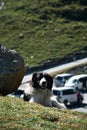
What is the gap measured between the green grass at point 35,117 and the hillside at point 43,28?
6295 centimetres

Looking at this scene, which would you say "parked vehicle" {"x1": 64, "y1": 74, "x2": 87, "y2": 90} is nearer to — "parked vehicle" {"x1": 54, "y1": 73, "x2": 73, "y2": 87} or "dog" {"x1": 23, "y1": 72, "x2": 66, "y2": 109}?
"parked vehicle" {"x1": 54, "y1": 73, "x2": 73, "y2": 87}

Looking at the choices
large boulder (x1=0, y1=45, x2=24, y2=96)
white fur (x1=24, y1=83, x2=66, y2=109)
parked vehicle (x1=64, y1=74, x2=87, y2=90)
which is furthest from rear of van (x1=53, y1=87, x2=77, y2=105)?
white fur (x1=24, y1=83, x2=66, y2=109)

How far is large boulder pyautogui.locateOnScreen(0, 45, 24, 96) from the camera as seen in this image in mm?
21891

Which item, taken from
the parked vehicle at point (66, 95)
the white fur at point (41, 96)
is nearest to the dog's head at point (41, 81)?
the white fur at point (41, 96)

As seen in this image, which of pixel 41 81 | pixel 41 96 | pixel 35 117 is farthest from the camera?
pixel 41 96

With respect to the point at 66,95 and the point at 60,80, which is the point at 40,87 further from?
the point at 60,80

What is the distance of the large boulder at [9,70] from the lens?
2189 cm

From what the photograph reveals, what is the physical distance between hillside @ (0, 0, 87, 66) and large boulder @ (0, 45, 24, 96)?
5892 centimetres

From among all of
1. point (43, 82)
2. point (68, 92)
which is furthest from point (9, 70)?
point (68, 92)

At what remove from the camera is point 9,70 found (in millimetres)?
22000

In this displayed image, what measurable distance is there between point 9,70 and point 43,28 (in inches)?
3156

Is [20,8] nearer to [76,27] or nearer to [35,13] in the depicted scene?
[35,13]

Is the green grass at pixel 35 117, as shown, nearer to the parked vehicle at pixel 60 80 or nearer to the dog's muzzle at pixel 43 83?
the dog's muzzle at pixel 43 83

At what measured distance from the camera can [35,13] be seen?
109 meters
